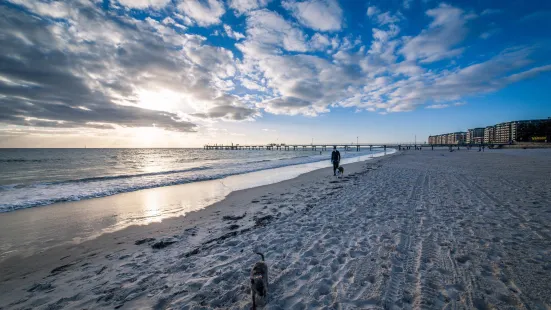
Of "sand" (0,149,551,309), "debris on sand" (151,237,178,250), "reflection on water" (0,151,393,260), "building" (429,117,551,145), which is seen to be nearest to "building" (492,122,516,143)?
"building" (429,117,551,145)

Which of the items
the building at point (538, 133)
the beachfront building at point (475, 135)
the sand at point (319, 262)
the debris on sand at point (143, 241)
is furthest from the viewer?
the beachfront building at point (475, 135)

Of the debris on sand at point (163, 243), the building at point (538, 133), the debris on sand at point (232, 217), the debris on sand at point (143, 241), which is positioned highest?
the building at point (538, 133)

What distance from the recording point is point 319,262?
13.0ft

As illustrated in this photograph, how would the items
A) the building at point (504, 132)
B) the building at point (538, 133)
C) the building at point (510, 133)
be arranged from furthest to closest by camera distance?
1. the building at point (504, 132)
2. the building at point (510, 133)
3. the building at point (538, 133)

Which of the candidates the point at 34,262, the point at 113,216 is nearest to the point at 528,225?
the point at 34,262

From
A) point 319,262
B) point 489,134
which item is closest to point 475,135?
point 489,134

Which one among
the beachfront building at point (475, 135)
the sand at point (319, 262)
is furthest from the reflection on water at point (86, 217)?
the beachfront building at point (475, 135)

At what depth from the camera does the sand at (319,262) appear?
119 inches

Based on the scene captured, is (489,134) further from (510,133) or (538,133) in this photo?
(538,133)

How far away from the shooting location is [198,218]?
24.2ft

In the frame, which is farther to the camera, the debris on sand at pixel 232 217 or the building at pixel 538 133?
the building at pixel 538 133

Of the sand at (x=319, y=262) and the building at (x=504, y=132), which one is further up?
the building at (x=504, y=132)

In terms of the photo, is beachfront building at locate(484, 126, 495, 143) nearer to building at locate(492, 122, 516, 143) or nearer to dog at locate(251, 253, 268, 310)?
building at locate(492, 122, 516, 143)

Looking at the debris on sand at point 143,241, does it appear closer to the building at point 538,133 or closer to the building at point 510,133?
the building at point 510,133
